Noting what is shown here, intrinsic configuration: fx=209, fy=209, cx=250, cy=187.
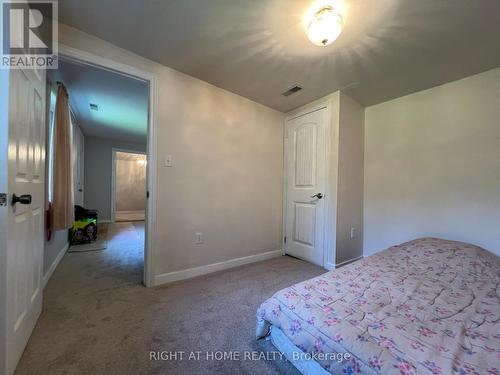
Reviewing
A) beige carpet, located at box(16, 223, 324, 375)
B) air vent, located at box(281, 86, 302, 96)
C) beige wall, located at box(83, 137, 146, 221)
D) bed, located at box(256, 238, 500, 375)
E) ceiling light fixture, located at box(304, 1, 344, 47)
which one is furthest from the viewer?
beige wall, located at box(83, 137, 146, 221)

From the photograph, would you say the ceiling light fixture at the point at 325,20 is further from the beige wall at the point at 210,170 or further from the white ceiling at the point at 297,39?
the beige wall at the point at 210,170

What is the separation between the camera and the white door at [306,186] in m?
2.64

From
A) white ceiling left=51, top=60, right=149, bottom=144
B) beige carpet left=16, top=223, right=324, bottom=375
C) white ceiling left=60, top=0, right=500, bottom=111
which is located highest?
white ceiling left=51, top=60, right=149, bottom=144

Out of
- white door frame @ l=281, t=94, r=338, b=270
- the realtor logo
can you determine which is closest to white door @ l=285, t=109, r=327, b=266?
white door frame @ l=281, t=94, r=338, b=270

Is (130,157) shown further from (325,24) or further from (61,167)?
(325,24)

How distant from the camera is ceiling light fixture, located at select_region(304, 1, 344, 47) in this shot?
134 centimetres

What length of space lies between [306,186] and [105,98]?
3102mm

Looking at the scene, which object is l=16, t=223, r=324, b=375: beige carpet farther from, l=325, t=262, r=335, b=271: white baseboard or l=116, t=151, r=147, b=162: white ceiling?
l=116, t=151, r=147, b=162: white ceiling

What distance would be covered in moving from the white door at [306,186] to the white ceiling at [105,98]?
1.96m

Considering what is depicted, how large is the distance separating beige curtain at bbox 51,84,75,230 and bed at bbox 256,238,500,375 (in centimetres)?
250

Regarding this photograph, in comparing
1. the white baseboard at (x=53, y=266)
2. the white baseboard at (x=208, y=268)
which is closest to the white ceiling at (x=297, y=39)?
the white baseboard at (x=208, y=268)

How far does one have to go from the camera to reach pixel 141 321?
146 cm

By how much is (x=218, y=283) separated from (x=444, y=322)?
1.69 metres

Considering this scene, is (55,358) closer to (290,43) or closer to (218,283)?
(218,283)
